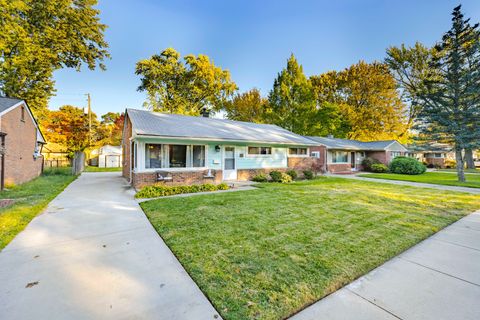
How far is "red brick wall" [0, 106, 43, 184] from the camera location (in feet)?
30.9

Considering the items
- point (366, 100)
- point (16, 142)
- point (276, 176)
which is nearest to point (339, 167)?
point (276, 176)

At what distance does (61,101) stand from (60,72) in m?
11.1

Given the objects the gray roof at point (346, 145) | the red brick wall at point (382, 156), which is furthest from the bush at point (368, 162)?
the gray roof at point (346, 145)

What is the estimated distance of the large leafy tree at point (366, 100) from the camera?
27031 millimetres

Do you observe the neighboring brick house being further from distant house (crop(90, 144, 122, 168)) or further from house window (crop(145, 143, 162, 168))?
distant house (crop(90, 144, 122, 168))

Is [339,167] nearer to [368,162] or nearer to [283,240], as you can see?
[368,162]

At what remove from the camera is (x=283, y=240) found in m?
3.94

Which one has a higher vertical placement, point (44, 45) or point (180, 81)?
point (180, 81)

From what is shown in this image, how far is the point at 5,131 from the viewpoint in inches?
360

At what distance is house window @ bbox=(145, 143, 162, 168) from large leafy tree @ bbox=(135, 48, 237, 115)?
61.8ft

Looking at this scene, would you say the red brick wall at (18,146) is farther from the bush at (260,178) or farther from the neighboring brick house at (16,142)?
the bush at (260,178)

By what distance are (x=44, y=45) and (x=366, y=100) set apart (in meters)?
34.5

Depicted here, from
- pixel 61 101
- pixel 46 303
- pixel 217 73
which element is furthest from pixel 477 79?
pixel 61 101

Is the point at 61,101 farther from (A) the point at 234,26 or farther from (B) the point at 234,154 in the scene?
(B) the point at 234,154
